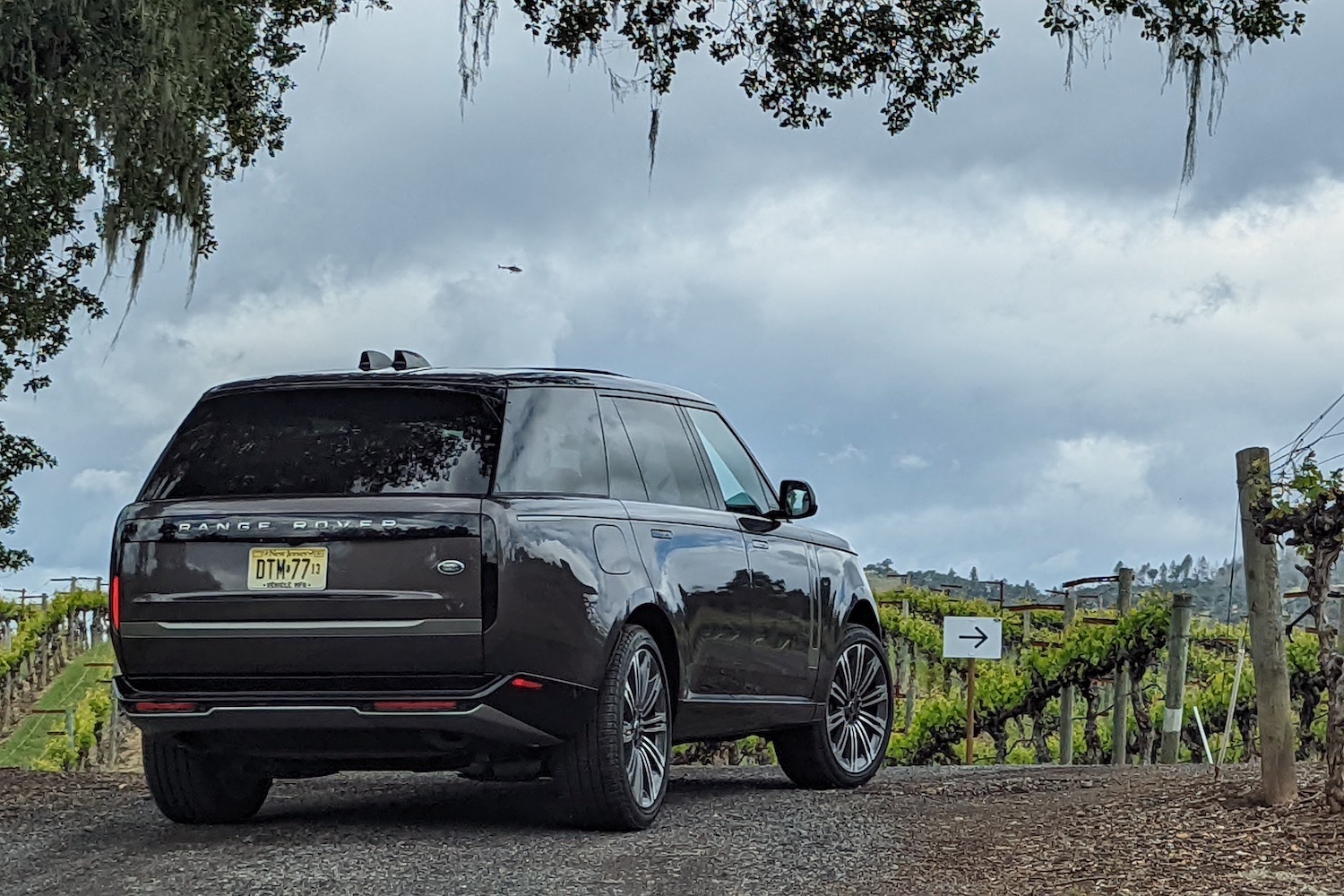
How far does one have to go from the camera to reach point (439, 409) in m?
7.50

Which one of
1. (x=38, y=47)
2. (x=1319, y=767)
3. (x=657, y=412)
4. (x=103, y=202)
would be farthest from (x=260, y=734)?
(x=103, y=202)

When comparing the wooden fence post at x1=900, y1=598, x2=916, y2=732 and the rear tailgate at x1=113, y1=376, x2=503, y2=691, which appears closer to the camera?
the rear tailgate at x1=113, y1=376, x2=503, y2=691

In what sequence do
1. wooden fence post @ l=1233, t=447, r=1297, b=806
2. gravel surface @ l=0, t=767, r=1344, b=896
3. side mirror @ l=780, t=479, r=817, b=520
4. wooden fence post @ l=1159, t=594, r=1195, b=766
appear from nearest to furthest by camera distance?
gravel surface @ l=0, t=767, r=1344, b=896
wooden fence post @ l=1233, t=447, r=1297, b=806
side mirror @ l=780, t=479, r=817, b=520
wooden fence post @ l=1159, t=594, r=1195, b=766

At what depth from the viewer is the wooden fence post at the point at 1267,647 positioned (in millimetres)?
7586

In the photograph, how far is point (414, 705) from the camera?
23.1 ft

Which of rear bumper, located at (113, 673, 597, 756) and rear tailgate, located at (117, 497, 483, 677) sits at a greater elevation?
rear tailgate, located at (117, 497, 483, 677)

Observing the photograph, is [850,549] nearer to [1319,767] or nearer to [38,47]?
[1319,767]

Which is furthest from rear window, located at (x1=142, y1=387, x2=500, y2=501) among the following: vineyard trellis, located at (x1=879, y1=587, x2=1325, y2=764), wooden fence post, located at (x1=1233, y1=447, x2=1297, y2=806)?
vineyard trellis, located at (x1=879, y1=587, x2=1325, y2=764)

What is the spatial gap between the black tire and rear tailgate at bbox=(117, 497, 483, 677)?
73 centimetres

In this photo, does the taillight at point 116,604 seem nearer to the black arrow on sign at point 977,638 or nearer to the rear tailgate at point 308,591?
the rear tailgate at point 308,591

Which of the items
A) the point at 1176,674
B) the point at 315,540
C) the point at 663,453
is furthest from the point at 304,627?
the point at 1176,674

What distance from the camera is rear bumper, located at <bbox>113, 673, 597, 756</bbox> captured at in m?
7.05

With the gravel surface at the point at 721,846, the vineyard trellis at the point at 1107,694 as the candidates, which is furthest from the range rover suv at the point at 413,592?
the vineyard trellis at the point at 1107,694

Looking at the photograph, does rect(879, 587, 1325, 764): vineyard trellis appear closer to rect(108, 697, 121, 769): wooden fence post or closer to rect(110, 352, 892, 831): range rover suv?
rect(110, 352, 892, 831): range rover suv
